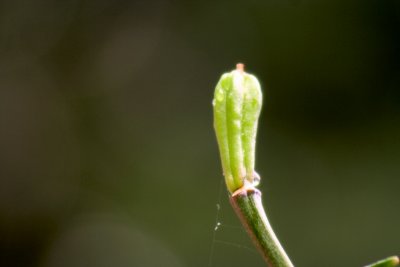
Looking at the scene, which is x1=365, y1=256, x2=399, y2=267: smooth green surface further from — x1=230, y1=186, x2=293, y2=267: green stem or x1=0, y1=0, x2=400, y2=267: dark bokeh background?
x1=0, y1=0, x2=400, y2=267: dark bokeh background

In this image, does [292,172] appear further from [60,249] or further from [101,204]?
[60,249]

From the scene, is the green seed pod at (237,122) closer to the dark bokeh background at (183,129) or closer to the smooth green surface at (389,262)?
the smooth green surface at (389,262)

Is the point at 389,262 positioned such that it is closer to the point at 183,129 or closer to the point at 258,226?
the point at 258,226

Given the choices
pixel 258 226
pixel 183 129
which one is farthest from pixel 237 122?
pixel 183 129

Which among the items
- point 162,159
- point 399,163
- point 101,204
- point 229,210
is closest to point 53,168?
point 101,204

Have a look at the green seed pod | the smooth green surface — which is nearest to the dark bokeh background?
the green seed pod

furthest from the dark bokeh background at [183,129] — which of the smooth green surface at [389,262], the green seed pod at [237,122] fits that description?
the smooth green surface at [389,262]
